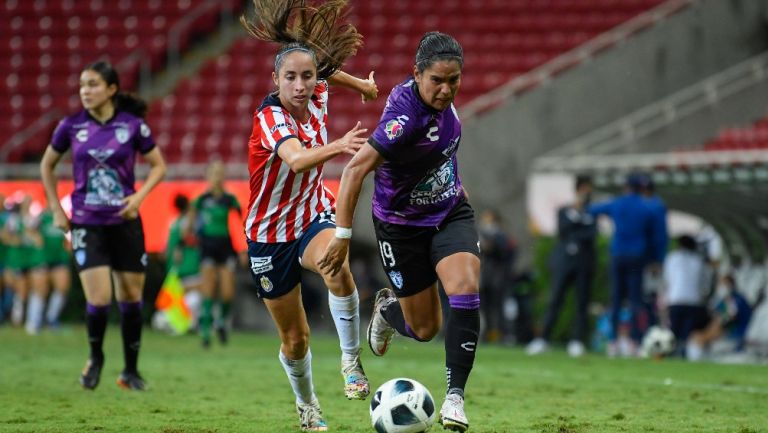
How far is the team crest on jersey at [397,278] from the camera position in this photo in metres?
7.66

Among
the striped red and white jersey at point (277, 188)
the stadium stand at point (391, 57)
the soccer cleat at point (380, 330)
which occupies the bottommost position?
the soccer cleat at point (380, 330)

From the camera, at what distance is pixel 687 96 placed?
909 inches

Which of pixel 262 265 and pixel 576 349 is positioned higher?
pixel 262 265

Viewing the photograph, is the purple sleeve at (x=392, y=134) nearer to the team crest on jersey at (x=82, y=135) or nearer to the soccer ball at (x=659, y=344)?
the team crest on jersey at (x=82, y=135)

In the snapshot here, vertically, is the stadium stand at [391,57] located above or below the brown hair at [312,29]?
above

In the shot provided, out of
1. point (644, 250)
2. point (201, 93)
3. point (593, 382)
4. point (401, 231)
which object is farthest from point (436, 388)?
point (201, 93)

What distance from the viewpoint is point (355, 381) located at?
7227 millimetres

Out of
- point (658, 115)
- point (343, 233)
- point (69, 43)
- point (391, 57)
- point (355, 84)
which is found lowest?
point (343, 233)

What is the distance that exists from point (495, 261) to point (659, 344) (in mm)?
4601

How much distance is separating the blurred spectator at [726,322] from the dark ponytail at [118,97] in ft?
29.4

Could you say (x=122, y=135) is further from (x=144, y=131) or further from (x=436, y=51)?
(x=436, y=51)

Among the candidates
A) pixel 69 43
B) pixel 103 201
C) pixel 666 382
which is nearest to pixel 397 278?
pixel 103 201

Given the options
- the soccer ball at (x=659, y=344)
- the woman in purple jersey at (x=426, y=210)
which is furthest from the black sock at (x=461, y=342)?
the soccer ball at (x=659, y=344)

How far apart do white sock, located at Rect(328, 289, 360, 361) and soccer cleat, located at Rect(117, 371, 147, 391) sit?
3.19 metres
